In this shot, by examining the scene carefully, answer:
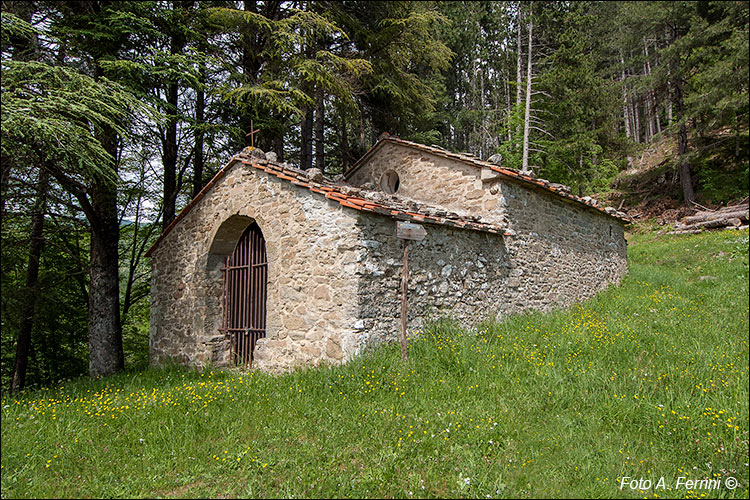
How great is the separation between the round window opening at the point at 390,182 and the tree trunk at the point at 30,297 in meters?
7.46

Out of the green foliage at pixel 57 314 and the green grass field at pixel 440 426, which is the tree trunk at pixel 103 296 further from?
the green grass field at pixel 440 426

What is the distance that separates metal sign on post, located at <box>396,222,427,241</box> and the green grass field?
63.6 inches

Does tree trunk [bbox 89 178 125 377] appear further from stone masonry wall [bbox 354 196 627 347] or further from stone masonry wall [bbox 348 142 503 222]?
stone masonry wall [bbox 348 142 503 222]

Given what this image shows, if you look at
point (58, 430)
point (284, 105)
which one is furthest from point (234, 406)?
point (284, 105)

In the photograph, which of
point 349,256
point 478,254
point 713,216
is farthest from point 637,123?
point 349,256

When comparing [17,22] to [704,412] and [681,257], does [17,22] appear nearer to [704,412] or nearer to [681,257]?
[704,412]

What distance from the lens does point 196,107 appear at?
11352 mm

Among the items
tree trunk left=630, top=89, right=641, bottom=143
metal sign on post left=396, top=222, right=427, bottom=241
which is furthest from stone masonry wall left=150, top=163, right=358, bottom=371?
tree trunk left=630, top=89, right=641, bottom=143

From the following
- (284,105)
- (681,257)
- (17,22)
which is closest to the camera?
(17,22)

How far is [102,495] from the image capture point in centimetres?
330

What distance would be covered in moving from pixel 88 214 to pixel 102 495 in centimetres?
685

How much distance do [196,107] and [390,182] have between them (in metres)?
5.78

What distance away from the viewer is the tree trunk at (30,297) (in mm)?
8773

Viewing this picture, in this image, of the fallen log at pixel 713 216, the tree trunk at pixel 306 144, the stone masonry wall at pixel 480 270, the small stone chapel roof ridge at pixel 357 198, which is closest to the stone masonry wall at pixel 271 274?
the small stone chapel roof ridge at pixel 357 198
